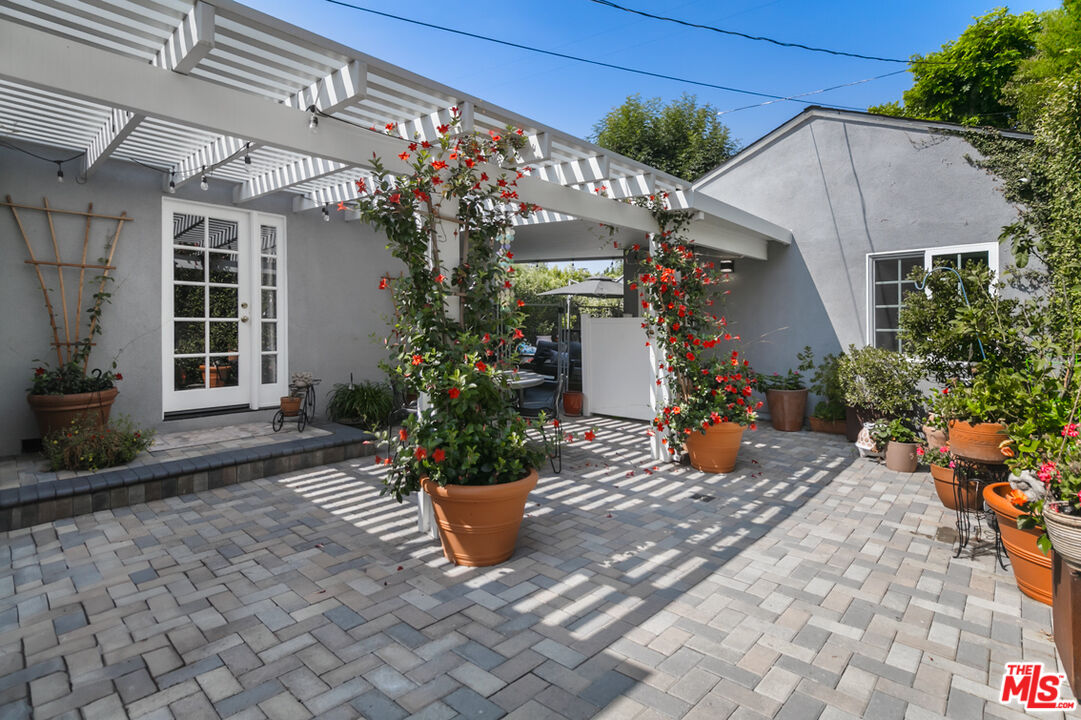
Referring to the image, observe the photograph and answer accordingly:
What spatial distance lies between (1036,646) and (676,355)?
3087 mm

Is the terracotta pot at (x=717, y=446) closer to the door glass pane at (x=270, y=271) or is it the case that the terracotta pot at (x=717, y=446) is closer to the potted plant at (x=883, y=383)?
the potted plant at (x=883, y=383)

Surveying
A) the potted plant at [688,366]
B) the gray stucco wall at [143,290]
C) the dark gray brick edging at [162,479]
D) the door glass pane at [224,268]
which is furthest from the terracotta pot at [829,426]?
the door glass pane at [224,268]

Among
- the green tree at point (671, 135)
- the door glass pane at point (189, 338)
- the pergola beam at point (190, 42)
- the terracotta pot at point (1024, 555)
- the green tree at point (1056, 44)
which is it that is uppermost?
the green tree at point (671, 135)

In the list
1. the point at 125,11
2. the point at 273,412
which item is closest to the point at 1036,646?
the point at 125,11

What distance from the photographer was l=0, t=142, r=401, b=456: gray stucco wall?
4.52 metres

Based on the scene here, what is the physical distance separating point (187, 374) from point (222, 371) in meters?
0.32

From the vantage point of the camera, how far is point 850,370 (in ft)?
19.2

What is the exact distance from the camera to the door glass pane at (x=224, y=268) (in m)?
5.71

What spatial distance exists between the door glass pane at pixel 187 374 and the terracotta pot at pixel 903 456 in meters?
6.60

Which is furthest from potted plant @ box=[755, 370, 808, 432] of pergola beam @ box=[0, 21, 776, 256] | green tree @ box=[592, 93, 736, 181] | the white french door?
green tree @ box=[592, 93, 736, 181]

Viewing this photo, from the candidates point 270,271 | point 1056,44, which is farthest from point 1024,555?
point 1056,44

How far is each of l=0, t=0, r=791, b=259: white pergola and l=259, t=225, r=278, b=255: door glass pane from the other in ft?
2.93

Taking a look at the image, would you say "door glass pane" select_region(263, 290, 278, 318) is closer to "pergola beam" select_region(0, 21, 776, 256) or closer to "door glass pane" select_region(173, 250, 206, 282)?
"door glass pane" select_region(173, 250, 206, 282)

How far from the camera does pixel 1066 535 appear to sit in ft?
6.61
